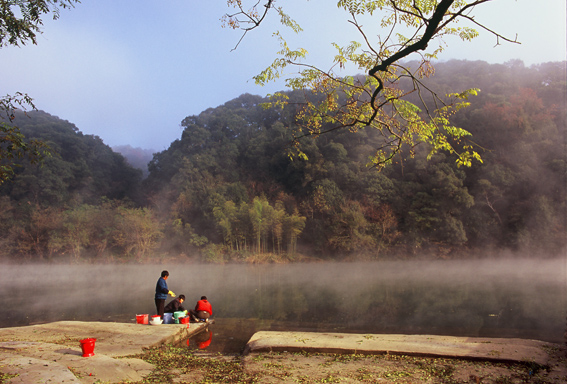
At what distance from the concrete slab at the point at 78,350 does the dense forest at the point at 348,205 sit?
18877mm

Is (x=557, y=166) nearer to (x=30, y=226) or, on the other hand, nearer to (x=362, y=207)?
(x=362, y=207)

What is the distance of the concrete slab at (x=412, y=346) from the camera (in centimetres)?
485

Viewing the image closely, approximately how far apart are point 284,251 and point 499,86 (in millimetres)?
24035

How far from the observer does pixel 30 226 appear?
28.9 m

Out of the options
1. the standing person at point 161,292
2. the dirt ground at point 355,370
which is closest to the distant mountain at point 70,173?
the standing person at point 161,292

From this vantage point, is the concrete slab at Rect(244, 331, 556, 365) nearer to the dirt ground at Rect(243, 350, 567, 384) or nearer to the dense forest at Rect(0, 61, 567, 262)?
the dirt ground at Rect(243, 350, 567, 384)

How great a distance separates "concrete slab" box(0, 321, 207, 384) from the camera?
378cm

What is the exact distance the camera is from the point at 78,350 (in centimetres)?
504

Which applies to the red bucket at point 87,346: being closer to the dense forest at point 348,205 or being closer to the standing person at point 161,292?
the standing person at point 161,292

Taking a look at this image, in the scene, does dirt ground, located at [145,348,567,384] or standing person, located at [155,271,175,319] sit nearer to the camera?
dirt ground, located at [145,348,567,384]

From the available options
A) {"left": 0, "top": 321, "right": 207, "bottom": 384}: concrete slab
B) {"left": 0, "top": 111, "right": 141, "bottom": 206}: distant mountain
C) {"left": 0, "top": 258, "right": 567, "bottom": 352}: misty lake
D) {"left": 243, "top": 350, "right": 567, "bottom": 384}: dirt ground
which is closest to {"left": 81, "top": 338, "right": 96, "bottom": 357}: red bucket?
{"left": 0, "top": 321, "right": 207, "bottom": 384}: concrete slab

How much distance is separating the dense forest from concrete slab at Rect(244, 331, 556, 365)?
61.1ft

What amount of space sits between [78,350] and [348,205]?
23.7 m

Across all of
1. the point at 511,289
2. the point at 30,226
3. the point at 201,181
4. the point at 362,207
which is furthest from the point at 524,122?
the point at 30,226
